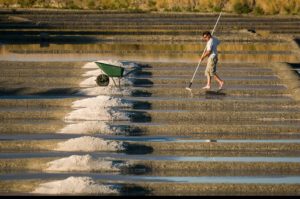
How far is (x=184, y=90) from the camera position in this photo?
18.9 m

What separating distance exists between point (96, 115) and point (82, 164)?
10.7 ft

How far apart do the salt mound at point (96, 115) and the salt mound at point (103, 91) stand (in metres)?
2.07

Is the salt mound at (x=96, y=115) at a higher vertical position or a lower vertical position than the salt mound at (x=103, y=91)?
lower

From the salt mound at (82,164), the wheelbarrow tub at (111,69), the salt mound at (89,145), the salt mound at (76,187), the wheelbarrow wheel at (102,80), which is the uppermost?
the wheelbarrow tub at (111,69)

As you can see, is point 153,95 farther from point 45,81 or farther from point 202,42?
point 202,42

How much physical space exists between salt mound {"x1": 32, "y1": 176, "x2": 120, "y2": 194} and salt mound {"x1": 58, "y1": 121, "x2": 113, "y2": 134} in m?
3.20

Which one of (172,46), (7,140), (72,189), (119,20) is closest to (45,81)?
(7,140)

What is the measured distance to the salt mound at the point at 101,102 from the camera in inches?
645

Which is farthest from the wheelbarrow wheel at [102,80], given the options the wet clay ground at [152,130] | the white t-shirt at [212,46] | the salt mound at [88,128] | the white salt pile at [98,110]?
Result: the salt mound at [88,128]

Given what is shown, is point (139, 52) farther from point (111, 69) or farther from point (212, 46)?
point (111, 69)

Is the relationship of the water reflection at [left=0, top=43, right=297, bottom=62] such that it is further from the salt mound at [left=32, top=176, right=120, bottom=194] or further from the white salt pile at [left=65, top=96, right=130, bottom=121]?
the salt mound at [left=32, top=176, right=120, bottom=194]

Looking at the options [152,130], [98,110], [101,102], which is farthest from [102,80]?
[152,130]

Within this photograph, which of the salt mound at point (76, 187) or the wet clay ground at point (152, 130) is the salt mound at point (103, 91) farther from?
the salt mound at point (76, 187)

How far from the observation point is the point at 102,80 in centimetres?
1880
